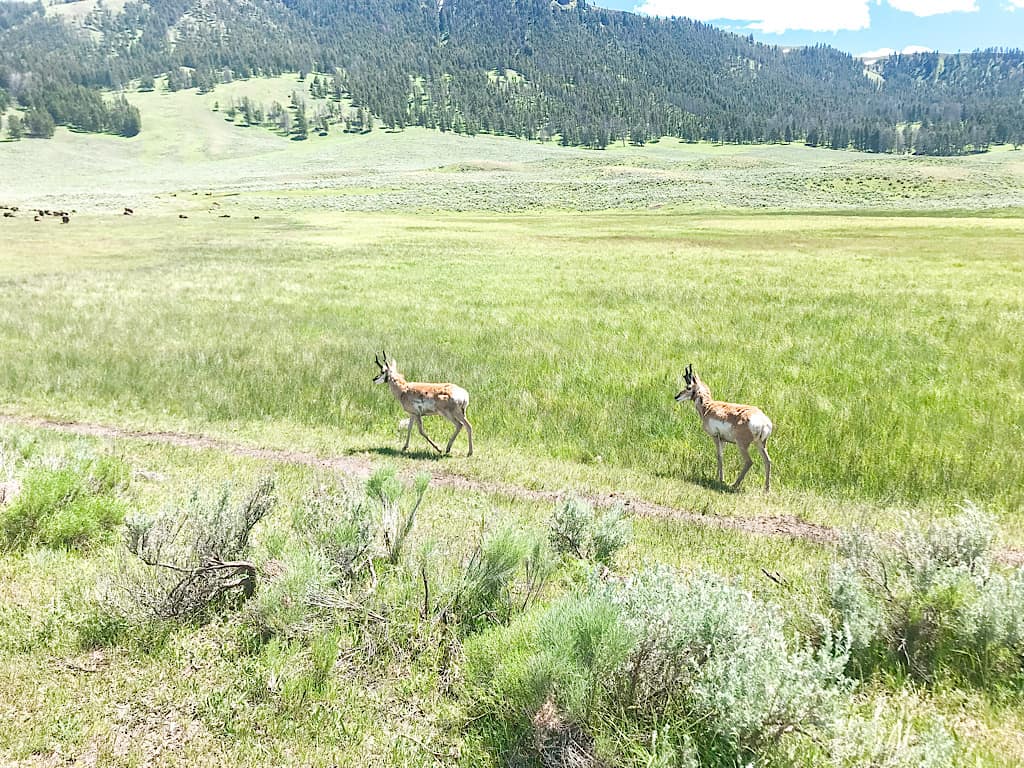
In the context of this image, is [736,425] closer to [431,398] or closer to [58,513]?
[431,398]

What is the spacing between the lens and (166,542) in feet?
17.9

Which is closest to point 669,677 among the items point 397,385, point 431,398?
point 431,398

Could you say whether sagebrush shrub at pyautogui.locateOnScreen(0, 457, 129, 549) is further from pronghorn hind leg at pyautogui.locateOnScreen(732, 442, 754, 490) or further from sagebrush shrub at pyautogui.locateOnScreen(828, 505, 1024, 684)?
pronghorn hind leg at pyautogui.locateOnScreen(732, 442, 754, 490)

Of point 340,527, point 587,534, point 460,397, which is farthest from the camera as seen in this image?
point 460,397

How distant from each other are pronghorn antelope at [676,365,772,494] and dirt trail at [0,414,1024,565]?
1.34 m

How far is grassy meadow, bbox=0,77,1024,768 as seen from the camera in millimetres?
4008

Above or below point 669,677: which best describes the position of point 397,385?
below

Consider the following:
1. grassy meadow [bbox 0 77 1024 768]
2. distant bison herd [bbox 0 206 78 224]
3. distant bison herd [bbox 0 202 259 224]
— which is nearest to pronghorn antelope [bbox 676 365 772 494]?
grassy meadow [bbox 0 77 1024 768]

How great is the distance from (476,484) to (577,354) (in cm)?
843

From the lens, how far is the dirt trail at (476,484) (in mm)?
8445

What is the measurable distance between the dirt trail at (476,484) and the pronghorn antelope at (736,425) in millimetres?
1339

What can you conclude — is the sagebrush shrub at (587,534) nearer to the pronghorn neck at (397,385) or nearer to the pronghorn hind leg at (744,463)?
the pronghorn hind leg at (744,463)

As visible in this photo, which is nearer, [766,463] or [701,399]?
[766,463]

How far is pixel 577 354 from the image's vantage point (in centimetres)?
1775
